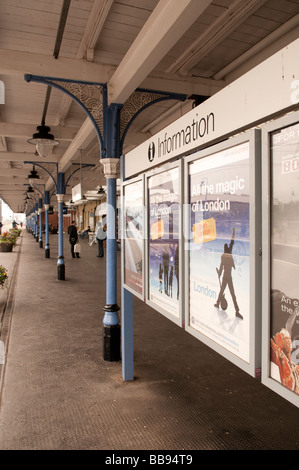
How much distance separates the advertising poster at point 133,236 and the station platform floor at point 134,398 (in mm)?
1010

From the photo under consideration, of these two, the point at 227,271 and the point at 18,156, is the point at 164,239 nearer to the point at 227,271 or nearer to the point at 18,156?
the point at 227,271

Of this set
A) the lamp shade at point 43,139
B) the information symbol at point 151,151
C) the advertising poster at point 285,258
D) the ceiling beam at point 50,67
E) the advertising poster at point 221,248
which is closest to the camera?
the advertising poster at point 285,258

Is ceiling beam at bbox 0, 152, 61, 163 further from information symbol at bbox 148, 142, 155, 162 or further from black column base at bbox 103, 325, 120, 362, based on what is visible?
information symbol at bbox 148, 142, 155, 162

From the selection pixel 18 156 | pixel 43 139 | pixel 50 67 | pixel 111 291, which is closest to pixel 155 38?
pixel 50 67

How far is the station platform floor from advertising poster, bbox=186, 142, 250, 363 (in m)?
1.08

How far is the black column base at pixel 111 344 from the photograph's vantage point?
14.3ft

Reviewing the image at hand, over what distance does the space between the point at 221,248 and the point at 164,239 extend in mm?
925

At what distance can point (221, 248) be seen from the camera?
2.00 m

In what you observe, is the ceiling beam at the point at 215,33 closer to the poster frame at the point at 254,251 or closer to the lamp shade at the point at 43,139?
the lamp shade at the point at 43,139

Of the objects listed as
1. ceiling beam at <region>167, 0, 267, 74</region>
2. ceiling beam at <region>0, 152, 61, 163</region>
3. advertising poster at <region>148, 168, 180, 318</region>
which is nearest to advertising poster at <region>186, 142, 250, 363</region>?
advertising poster at <region>148, 168, 180, 318</region>

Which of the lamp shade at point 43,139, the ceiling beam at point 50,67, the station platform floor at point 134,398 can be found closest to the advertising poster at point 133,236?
the station platform floor at point 134,398

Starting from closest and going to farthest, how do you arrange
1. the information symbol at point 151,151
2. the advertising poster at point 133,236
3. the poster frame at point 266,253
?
the poster frame at point 266,253
the information symbol at point 151,151
the advertising poster at point 133,236

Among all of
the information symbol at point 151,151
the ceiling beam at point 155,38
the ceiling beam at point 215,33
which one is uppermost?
the ceiling beam at point 215,33
